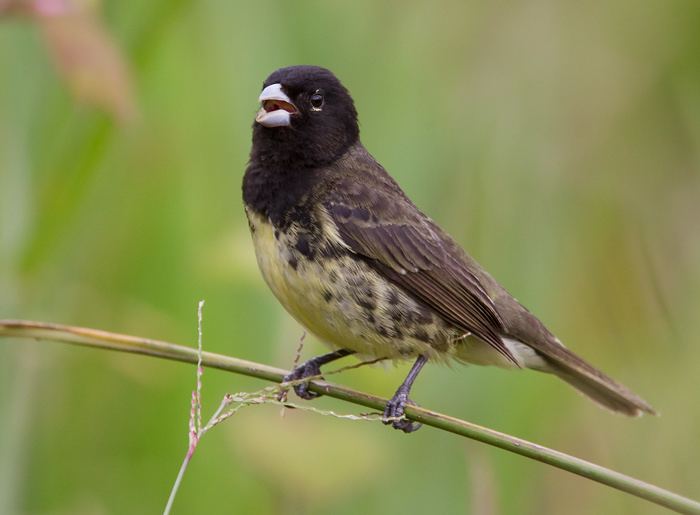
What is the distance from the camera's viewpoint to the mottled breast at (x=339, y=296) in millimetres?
3102

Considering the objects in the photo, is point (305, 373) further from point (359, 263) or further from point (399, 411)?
point (399, 411)

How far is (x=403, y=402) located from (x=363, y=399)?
45cm

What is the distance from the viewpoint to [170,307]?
3756 millimetres

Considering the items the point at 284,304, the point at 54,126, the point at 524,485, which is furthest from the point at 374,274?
the point at 54,126

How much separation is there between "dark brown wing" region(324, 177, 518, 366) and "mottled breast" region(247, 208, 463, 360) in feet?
0.14

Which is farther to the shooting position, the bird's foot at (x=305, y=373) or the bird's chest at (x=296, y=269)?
the bird's foot at (x=305, y=373)

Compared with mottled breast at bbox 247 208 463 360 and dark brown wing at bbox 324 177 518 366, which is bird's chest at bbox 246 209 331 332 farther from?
dark brown wing at bbox 324 177 518 366

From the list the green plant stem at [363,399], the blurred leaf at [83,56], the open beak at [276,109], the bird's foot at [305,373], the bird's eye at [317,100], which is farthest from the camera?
the bird's eye at [317,100]

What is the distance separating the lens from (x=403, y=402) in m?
3.04

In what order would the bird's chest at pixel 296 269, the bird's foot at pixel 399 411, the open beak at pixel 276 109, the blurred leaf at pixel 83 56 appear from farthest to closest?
the open beak at pixel 276 109 < the bird's chest at pixel 296 269 < the bird's foot at pixel 399 411 < the blurred leaf at pixel 83 56

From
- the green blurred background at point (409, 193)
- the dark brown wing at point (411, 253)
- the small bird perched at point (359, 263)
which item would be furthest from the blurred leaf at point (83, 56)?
the dark brown wing at point (411, 253)

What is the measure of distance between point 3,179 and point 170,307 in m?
0.71

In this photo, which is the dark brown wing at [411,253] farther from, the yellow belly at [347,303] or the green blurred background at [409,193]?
the green blurred background at [409,193]

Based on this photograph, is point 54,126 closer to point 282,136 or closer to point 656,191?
point 282,136
